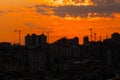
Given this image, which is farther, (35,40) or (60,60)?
(35,40)

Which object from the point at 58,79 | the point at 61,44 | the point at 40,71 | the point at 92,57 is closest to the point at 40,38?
the point at 61,44

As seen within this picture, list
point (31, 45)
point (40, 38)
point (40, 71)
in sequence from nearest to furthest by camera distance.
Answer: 1. point (40, 71)
2. point (31, 45)
3. point (40, 38)

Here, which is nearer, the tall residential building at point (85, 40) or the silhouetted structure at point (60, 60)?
the silhouetted structure at point (60, 60)

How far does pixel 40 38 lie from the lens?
145625mm

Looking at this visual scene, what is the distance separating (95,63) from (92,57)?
14895mm

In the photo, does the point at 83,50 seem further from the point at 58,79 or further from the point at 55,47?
the point at 58,79

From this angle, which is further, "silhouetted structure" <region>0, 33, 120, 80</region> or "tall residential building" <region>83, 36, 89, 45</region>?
"tall residential building" <region>83, 36, 89, 45</region>

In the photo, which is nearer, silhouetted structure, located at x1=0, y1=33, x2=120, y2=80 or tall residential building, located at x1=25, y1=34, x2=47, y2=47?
silhouetted structure, located at x1=0, y1=33, x2=120, y2=80

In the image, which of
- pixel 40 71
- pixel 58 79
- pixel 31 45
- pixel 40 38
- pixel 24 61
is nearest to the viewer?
pixel 58 79

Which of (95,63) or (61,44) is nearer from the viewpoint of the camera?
(95,63)

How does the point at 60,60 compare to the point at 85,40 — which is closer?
the point at 60,60

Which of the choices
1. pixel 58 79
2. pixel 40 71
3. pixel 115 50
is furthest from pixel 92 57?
pixel 58 79

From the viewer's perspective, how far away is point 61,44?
142m

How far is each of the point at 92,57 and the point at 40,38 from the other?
20.7 metres
